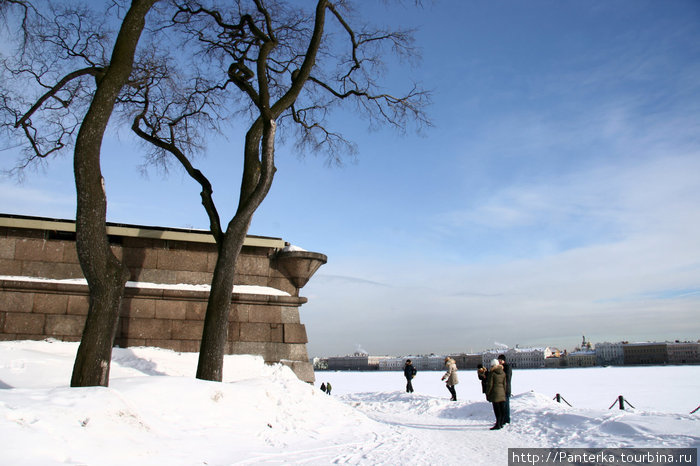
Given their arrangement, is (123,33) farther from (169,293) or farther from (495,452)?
(495,452)

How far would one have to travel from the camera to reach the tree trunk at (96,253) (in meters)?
6.65

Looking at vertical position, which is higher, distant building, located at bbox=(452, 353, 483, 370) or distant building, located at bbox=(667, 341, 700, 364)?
distant building, located at bbox=(667, 341, 700, 364)

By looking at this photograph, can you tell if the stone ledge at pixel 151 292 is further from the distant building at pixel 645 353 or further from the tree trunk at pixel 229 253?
the distant building at pixel 645 353

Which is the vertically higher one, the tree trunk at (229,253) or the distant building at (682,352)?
the tree trunk at (229,253)

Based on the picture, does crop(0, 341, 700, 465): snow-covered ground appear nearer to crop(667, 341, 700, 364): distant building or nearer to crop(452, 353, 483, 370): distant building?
crop(452, 353, 483, 370): distant building

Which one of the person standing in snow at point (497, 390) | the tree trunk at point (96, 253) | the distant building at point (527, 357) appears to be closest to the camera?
the tree trunk at point (96, 253)

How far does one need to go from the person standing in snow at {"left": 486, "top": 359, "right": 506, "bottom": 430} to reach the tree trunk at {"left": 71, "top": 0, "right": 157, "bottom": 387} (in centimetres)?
696

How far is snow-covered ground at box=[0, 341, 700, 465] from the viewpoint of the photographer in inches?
203

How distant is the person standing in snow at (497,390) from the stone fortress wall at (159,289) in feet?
13.1

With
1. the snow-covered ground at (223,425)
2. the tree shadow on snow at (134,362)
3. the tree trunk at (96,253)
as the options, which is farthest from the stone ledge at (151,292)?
the tree trunk at (96,253)

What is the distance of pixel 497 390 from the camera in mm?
10023

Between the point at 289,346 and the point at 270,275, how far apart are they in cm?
177

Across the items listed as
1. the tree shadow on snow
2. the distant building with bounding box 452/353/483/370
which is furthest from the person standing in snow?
the distant building with bounding box 452/353/483/370

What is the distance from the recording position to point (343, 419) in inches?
353
